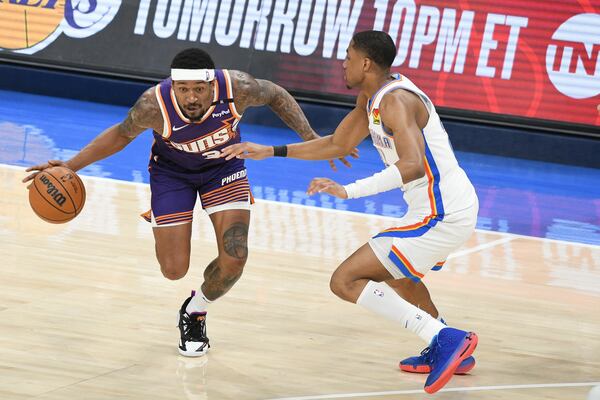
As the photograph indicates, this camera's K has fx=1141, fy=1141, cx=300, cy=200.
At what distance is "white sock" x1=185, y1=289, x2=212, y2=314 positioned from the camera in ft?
20.9

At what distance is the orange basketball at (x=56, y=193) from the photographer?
6283 millimetres

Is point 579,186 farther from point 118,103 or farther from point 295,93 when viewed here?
point 118,103

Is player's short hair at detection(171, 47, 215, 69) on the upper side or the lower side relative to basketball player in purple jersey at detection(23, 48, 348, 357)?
upper

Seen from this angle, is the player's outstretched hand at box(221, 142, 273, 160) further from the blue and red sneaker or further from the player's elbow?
the blue and red sneaker

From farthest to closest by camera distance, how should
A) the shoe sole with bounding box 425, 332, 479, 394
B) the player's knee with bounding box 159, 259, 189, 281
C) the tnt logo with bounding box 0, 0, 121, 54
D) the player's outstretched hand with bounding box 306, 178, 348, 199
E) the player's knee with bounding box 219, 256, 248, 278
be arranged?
the tnt logo with bounding box 0, 0, 121, 54 < the player's knee with bounding box 159, 259, 189, 281 < the player's knee with bounding box 219, 256, 248, 278 < the shoe sole with bounding box 425, 332, 479, 394 < the player's outstretched hand with bounding box 306, 178, 348, 199

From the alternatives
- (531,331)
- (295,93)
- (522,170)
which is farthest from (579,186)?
(531,331)

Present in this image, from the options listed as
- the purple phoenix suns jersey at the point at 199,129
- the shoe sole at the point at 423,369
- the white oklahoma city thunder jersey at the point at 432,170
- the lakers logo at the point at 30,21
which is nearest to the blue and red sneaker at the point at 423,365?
the shoe sole at the point at 423,369

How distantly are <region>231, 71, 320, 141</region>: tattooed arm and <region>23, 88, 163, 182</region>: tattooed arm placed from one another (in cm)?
48

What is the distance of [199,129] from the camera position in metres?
6.28

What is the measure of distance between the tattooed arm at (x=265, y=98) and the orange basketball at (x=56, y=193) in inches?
40.2

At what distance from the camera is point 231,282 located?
252 inches

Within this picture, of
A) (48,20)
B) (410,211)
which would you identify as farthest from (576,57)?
(410,211)

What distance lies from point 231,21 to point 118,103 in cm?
211

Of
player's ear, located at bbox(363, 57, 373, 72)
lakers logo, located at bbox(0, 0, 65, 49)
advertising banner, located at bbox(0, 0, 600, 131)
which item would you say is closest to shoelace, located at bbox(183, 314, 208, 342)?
player's ear, located at bbox(363, 57, 373, 72)
